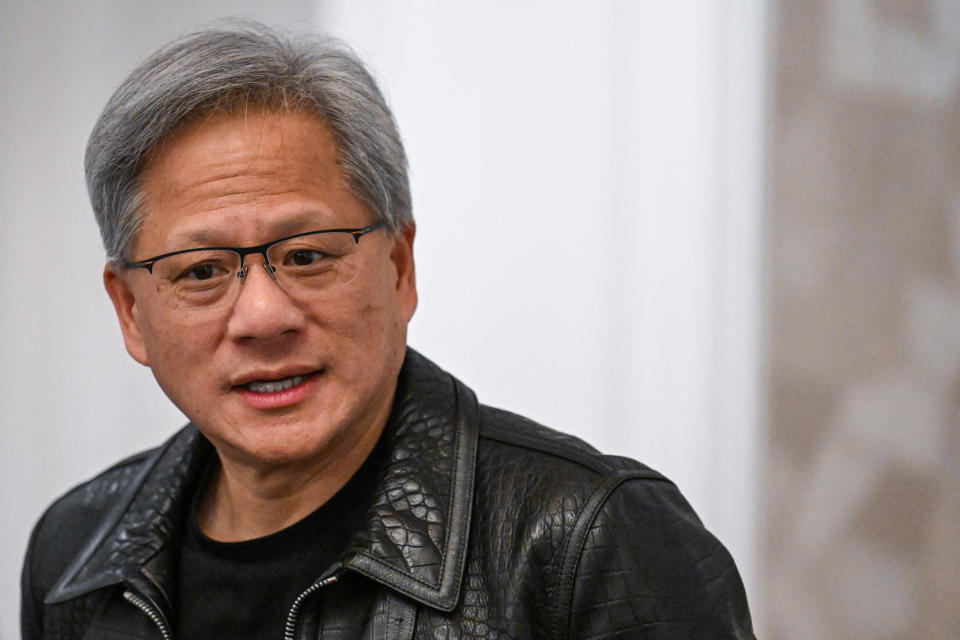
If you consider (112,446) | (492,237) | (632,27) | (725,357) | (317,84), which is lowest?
(112,446)

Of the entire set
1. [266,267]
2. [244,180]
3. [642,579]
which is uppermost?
[244,180]

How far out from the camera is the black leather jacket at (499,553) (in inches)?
46.9

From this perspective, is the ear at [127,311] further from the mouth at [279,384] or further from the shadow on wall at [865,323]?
the shadow on wall at [865,323]

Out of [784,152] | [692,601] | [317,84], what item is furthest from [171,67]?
[784,152]

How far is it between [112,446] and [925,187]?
2110 mm

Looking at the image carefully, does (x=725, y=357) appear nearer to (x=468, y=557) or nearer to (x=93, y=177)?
(x=468, y=557)

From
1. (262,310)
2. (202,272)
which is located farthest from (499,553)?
(202,272)

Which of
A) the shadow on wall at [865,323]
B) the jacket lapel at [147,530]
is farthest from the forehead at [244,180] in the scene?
the shadow on wall at [865,323]

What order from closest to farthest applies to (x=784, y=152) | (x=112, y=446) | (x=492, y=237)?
(x=784, y=152), (x=492, y=237), (x=112, y=446)

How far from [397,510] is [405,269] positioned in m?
0.34

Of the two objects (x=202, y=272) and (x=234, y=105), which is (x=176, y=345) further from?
(x=234, y=105)

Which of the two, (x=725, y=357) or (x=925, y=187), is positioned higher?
(x=925, y=187)

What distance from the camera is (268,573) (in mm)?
1372

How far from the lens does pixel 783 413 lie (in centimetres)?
236
